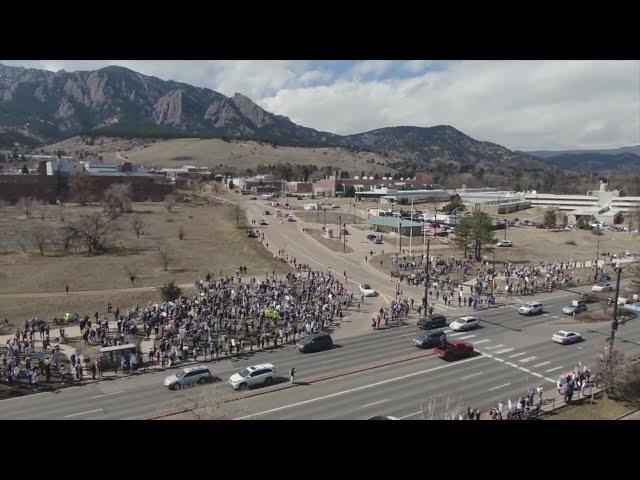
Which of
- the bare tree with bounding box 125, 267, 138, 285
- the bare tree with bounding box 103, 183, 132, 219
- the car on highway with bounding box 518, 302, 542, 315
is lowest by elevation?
the car on highway with bounding box 518, 302, 542, 315

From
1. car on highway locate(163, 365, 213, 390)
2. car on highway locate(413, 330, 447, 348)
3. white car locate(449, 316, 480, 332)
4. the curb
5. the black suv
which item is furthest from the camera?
the black suv

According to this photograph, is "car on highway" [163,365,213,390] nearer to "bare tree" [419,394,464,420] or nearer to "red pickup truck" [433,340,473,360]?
"bare tree" [419,394,464,420]

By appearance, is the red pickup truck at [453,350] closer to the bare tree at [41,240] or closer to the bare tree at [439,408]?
the bare tree at [439,408]

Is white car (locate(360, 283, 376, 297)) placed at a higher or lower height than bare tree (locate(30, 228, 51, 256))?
lower

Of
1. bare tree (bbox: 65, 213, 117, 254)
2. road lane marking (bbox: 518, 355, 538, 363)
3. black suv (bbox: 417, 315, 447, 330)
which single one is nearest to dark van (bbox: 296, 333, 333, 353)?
black suv (bbox: 417, 315, 447, 330)

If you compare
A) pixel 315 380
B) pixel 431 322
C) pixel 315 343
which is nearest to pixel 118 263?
pixel 315 343

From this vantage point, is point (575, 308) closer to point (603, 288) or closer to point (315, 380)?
point (603, 288)
